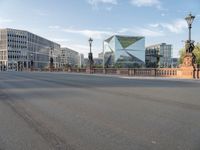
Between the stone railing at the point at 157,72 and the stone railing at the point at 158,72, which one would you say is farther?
the stone railing at the point at 157,72

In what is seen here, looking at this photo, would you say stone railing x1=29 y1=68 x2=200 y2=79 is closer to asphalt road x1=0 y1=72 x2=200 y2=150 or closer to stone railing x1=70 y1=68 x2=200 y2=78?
stone railing x1=70 y1=68 x2=200 y2=78

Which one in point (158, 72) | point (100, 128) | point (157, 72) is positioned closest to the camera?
point (100, 128)

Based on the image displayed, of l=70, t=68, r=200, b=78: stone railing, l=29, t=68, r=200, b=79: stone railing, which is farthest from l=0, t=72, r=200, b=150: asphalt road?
l=70, t=68, r=200, b=78: stone railing

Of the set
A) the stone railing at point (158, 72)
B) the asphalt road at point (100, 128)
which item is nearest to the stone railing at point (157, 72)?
the stone railing at point (158, 72)

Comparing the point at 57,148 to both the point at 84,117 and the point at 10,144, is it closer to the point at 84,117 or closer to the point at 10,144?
the point at 10,144

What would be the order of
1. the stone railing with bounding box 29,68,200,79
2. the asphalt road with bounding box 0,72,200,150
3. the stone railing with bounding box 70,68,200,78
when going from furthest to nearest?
the stone railing with bounding box 70,68,200,78
the stone railing with bounding box 29,68,200,79
the asphalt road with bounding box 0,72,200,150

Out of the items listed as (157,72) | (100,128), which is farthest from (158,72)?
(100,128)

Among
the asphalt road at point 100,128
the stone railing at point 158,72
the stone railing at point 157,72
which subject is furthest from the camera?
the stone railing at point 157,72

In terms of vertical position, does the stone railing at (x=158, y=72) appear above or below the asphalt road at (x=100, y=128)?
above

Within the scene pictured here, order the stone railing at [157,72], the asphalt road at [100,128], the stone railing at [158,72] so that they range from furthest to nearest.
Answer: the stone railing at [157,72]
the stone railing at [158,72]
the asphalt road at [100,128]

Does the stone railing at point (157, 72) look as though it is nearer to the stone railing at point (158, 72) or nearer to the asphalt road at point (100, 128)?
the stone railing at point (158, 72)

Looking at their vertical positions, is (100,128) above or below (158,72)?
below

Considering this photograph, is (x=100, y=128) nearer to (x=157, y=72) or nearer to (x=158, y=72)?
(x=158, y=72)

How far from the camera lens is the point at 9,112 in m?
10.7
